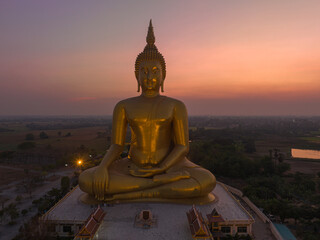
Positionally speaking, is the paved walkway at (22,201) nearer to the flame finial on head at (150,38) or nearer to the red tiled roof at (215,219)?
the red tiled roof at (215,219)

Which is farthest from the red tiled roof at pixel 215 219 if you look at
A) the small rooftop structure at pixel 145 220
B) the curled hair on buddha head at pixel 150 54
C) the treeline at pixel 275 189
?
the curled hair on buddha head at pixel 150 54

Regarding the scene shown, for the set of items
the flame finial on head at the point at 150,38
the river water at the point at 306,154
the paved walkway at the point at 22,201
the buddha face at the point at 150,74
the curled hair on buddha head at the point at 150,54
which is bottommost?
the river water at the point at 306,154

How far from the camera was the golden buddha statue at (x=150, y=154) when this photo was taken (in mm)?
8500

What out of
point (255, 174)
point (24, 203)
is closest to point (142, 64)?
point (24, 203)

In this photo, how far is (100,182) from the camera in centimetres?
841

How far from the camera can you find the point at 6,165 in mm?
23969

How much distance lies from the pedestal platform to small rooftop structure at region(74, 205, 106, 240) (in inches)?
10.5

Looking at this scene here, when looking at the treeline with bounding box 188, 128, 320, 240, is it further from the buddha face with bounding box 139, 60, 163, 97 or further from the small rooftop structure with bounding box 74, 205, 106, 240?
the buddha face with bounding box 139, 60, 163, 97

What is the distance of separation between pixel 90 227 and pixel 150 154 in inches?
139

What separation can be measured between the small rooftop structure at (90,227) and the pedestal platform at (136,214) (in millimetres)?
266

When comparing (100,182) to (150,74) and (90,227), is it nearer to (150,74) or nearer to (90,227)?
(90,227)

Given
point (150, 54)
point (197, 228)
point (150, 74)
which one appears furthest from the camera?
point (150, 54)

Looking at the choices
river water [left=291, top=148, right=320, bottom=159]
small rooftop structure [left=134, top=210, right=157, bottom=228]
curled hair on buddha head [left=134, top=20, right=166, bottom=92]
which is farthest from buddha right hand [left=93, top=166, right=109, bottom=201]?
river water [left=291, top=148, right=320, bottom=159]

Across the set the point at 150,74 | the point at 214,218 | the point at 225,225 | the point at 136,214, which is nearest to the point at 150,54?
the point at 150,74
